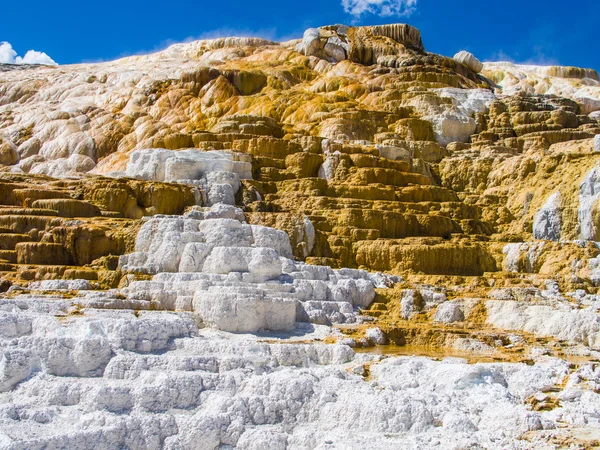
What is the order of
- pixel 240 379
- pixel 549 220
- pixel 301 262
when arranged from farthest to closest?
pixel 549 220, pixel 301 262, pixel 240 379

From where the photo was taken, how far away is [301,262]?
20016 mm

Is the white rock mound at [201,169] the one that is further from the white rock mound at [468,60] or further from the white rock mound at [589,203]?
the white rock mound at [468,60]

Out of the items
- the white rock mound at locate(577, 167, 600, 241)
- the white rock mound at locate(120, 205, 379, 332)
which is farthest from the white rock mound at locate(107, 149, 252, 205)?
the white rock mound at locate(577, 167, 600, 241)

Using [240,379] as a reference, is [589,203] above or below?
above

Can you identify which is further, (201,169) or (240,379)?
(201,169)

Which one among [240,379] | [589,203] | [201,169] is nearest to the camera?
[240,379]

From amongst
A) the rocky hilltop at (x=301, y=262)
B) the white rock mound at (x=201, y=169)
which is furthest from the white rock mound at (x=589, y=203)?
the white rock mound at (x=201, y=169)

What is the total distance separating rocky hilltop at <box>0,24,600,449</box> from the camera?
936 cm

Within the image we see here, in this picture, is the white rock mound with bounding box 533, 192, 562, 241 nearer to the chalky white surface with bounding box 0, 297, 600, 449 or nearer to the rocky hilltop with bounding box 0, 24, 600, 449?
the rocky hilltop with bounding box 0, 24, 600, 449

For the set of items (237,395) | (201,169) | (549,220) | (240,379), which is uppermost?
(201,169)

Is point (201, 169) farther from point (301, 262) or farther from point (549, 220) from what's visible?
point (549, 220)

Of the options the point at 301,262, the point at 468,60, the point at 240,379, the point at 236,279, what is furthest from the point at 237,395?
the point at 468,60

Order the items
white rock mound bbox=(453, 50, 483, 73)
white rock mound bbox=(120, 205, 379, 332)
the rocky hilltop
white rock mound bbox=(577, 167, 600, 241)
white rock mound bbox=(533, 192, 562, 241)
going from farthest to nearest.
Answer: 1. white rock mound bbox=(453, 50, 483, 73)
2. white rock mound bbox=(533, 192, 562, 241)
3. white rock mound bbox=(577, 167, 600, 241)
4. white rock mound bbox=(120, 205, 379, 332)
5. the rocky hilltop

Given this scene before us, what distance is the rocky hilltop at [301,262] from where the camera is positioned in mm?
9359
